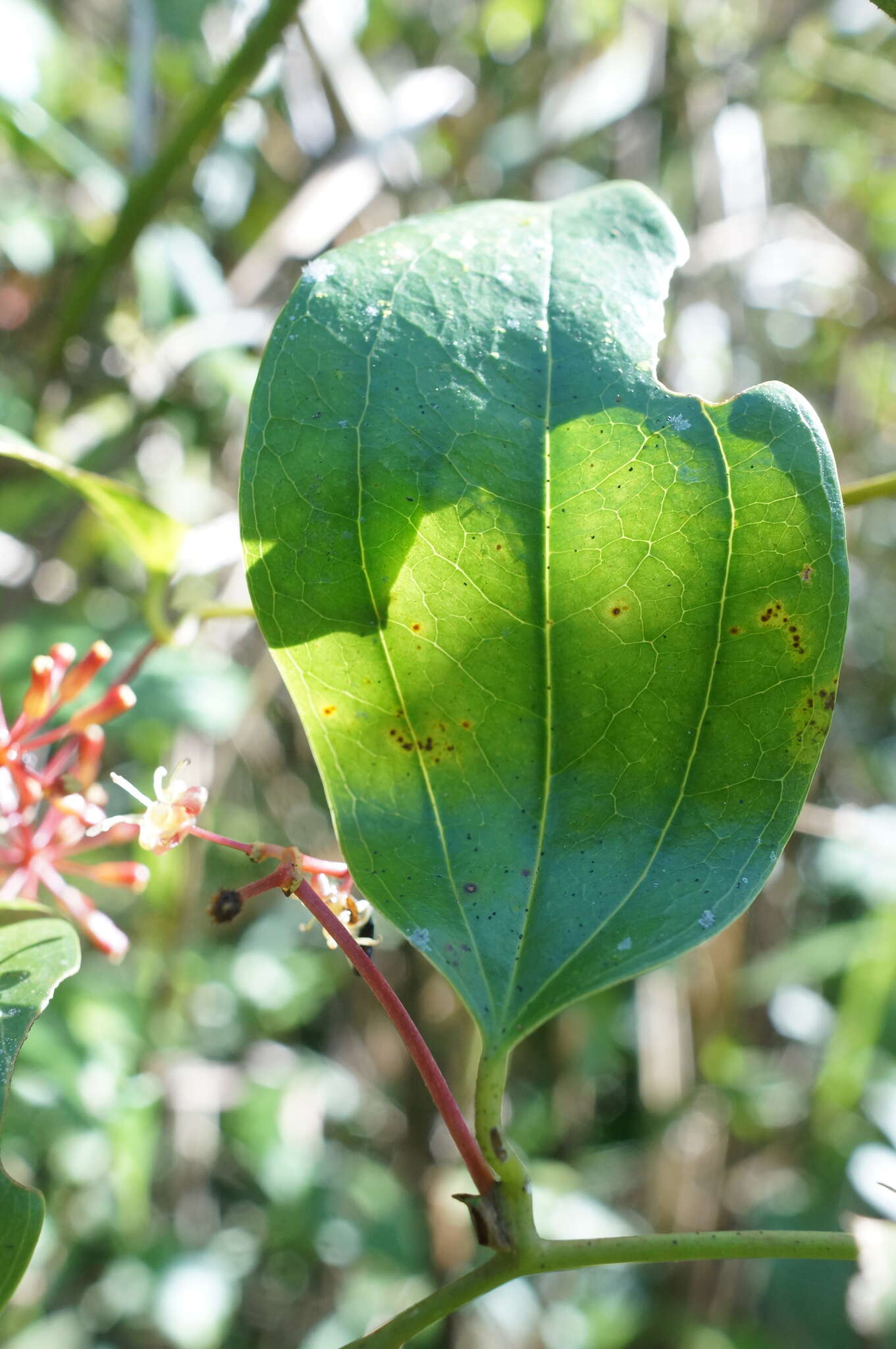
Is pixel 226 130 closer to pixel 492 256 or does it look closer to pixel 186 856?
A: pixel 186 856

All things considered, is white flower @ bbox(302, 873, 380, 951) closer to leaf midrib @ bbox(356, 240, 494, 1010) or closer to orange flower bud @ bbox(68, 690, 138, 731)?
leaf midrib @ bbox(356, 240, 494, 1010)

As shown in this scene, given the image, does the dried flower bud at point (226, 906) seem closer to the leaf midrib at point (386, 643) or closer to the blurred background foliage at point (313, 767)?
the leaf midrib at point (386, 643)

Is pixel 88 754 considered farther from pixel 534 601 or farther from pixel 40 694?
pixel 534 601

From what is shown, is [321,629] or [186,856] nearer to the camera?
[321,629]

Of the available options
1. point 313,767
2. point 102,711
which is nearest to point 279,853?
point 102,711

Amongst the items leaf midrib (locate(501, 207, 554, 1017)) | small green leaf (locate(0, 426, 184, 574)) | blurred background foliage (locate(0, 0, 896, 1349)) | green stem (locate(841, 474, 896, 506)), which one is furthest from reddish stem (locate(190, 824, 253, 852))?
blurred background foliage (locate(0, 0, 896, 1349))

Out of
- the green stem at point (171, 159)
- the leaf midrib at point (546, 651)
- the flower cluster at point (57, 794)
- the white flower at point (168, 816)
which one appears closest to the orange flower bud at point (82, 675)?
the flower cluster at point (57, 794)

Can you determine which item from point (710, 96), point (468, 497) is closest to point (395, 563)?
point (468, 497)
